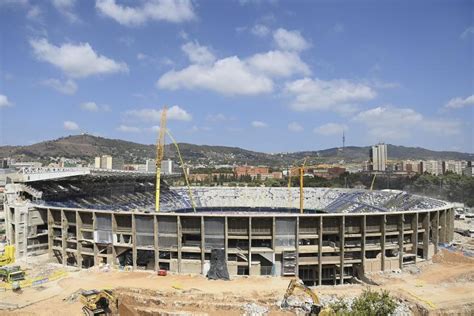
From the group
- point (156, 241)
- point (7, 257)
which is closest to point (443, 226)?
point (156, 241)

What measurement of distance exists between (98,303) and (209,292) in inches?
400

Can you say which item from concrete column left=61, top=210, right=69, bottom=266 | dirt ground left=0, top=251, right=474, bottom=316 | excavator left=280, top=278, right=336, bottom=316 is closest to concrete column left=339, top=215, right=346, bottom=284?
dirt ground left=0, top=251, right=474, bottom=316

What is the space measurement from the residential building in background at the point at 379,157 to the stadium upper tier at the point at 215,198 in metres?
75.6

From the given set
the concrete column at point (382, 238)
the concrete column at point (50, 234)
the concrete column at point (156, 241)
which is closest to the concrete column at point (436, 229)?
the concrete column at point (382, 238)

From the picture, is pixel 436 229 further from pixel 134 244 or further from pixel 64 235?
pixel 64 235

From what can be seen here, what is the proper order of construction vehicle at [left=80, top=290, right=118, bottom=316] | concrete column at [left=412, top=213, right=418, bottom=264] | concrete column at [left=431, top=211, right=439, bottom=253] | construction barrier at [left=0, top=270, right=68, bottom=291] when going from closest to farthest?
construction vehicle at [left=80, top=290, right=118, bottom=316] < construction barrier at [left=0, top=270, right=68, bottom=291] < concrete column at [left=412, top=213, right=418, bottom=264] < concrete column at [left=431, top=211, right=439, bottom=253]

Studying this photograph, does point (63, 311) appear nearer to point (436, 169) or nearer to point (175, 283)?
point (175, 283)

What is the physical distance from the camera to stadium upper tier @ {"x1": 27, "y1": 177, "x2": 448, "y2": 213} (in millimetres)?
62641

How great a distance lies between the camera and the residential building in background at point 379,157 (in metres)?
157

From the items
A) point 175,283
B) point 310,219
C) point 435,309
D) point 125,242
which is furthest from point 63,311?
point 435,309

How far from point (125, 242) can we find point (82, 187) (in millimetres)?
25604

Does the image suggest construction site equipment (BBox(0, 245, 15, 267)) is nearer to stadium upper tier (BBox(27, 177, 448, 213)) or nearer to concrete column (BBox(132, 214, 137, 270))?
stadium upper tier (BBox(27, 177, 448, 213))

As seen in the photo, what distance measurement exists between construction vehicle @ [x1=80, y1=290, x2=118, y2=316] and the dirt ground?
128 cm

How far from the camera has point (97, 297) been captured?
3172 cm
